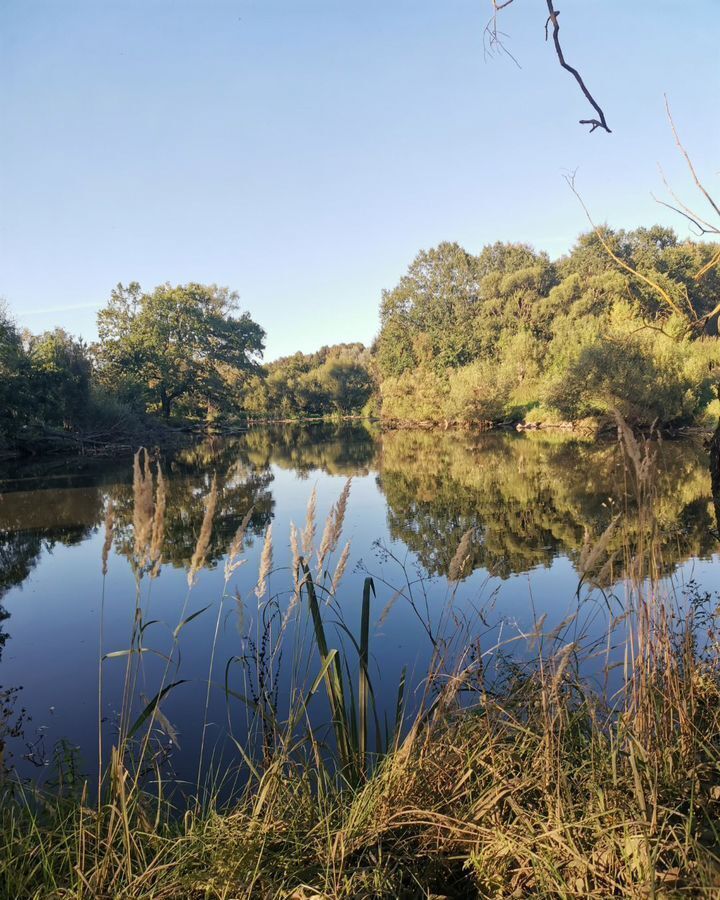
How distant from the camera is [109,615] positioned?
253 inches

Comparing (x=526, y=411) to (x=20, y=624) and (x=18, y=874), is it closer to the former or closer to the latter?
(x=20, y=624)

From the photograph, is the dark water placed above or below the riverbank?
below

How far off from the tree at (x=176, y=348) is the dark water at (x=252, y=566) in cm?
1705

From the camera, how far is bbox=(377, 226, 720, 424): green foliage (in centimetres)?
2330

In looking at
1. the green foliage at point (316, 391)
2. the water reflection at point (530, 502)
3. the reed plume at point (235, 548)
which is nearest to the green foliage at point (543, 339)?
the water reflection at point (530, 502)

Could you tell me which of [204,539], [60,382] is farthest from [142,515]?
[60,382]

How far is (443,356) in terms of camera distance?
41.9m

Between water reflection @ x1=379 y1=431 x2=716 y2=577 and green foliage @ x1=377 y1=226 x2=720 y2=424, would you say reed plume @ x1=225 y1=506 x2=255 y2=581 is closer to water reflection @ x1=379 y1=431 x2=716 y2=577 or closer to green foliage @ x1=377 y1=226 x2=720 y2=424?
water reflection @ x1=379 y1=431 x2=716 y2=577

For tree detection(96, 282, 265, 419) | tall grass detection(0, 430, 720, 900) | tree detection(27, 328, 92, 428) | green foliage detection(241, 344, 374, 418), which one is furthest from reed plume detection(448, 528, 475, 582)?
green foliage detection(241, 344, 374, 418)

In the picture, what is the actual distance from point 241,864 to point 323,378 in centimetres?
5651

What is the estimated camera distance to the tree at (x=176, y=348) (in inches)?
1355

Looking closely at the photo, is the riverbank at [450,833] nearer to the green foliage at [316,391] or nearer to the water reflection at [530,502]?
the water reflection at [530,502]

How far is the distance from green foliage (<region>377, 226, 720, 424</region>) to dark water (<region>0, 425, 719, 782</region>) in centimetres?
651

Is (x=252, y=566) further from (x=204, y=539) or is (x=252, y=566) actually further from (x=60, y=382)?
(x=60, y=382)
